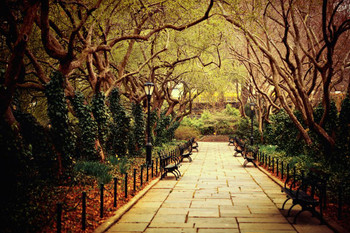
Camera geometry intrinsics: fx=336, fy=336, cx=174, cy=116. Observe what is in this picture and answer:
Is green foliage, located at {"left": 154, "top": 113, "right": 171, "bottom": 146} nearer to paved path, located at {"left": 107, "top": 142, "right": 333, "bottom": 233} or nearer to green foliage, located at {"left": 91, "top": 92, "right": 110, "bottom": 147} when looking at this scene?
green foliage, located at {"left": 91, "top": 92, "right": 110, "bottom": 147}

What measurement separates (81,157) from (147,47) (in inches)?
371

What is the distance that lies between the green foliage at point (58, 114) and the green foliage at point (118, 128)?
22.3 feet

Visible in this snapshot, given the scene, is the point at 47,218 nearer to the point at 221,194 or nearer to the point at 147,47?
the point at 221,194

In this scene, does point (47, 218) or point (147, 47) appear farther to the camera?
point (147, 47)

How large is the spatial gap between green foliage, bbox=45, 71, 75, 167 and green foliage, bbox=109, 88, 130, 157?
22.3 feet

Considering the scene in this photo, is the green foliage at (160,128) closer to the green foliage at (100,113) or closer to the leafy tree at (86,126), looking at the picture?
the green foliage at (100,113)

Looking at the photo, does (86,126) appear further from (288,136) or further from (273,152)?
(273,152)

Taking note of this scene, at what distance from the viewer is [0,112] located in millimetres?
6371

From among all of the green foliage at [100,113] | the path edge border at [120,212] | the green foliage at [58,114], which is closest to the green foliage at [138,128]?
the green foliage at [100,113]

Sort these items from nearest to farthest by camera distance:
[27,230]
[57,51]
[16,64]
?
[27,230]
[16,64]
[57,51]

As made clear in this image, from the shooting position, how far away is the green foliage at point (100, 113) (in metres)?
13.8

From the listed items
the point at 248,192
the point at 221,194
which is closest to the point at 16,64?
the point at 221,194

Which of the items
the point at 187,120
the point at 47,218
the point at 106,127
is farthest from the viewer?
the point at 187,120

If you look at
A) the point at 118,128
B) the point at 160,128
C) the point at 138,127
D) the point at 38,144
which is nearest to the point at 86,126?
the point at 38,144
